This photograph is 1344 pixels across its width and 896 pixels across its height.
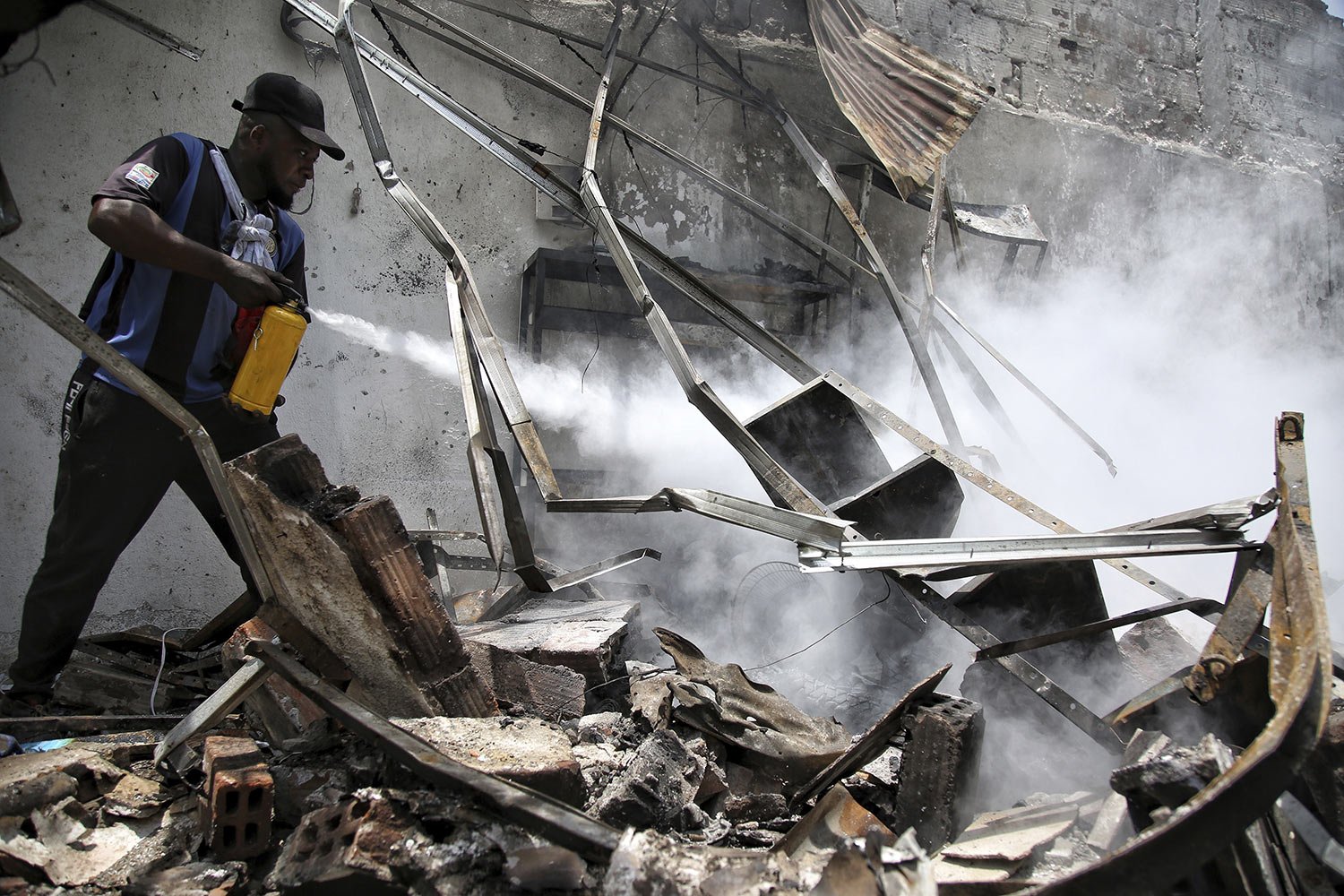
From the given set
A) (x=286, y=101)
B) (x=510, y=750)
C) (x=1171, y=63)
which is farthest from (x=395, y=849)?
(x=1171, y=63)

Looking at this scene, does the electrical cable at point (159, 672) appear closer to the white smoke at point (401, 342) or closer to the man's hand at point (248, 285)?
the man's hand at point (248, 285)

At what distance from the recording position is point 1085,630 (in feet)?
8.14

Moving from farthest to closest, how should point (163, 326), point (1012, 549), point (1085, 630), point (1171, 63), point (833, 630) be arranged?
point (1171, 63)
point (833, 630)
point (163, 326)
point (1085, 630)
point (1012, 549)

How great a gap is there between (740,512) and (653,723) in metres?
0.69

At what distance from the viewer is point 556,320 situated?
5273 millimetres

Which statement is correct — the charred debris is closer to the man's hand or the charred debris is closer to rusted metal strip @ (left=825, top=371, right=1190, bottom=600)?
rusted metal strip @ (left=825, top=371, right=1190, bottom=600)

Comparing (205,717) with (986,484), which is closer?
(205,717)

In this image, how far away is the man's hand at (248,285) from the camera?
259cm

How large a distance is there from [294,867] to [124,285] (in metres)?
2.10

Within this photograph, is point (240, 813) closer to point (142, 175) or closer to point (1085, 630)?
point (142, 175)

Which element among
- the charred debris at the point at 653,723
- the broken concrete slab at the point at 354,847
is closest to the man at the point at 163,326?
the charred debris at the point at 653,723

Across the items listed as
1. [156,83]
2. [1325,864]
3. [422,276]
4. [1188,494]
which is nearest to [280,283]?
[422,276]

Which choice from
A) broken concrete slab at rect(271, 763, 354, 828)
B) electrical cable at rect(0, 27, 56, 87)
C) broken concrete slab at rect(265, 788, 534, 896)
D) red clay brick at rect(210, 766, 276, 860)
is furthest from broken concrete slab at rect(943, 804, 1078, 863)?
electrical cable at rect(0, 27, 56, 87)

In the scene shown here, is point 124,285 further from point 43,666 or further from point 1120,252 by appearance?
point 1120,252
